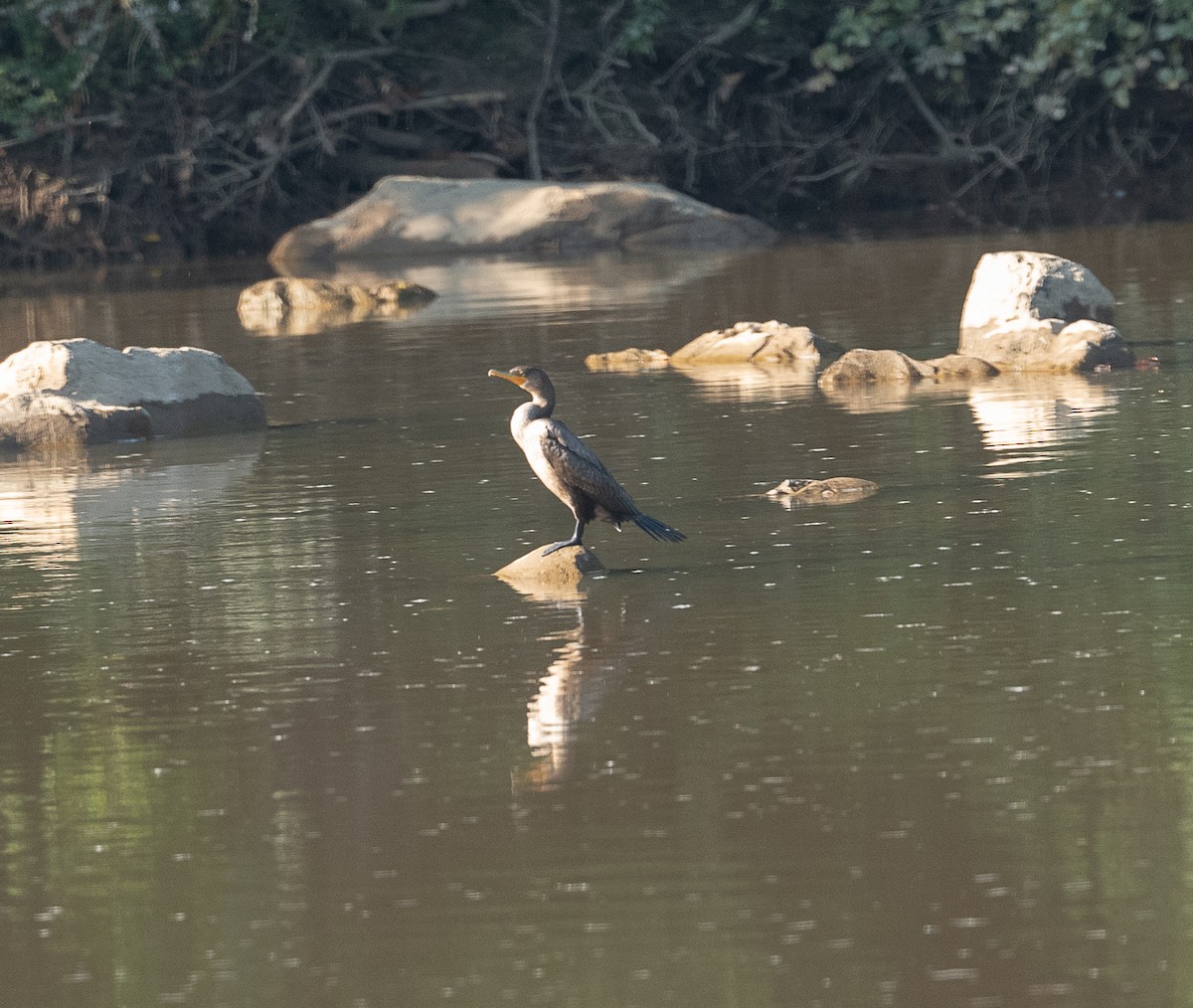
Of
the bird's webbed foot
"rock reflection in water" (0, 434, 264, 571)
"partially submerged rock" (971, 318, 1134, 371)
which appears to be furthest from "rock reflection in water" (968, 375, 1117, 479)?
"rock reflection in water" (0, 434, 264, 571)

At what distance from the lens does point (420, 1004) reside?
4.65m

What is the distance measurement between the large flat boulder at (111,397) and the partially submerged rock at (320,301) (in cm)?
681

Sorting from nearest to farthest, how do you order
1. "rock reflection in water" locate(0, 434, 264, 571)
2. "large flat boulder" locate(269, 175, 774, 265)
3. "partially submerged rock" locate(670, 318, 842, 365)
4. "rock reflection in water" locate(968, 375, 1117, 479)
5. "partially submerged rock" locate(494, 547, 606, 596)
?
"partially submerged rock" locate(494, 547, 606, 596) < "rock reflection in water" locate(0, 434, 264, 571) < "rock reflection in water" locate(968, 375, 1117, 479) < "partially submerged rock" locate(670, 318, 842, 365) < "large flat boulder" locate(269, 175, 774, 265)

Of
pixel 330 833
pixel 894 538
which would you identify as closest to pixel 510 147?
pixel 894 538

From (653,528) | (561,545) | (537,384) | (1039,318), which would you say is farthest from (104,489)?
(1039,318)

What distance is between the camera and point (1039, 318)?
15.1 m

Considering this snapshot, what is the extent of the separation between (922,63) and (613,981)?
89.5 feet

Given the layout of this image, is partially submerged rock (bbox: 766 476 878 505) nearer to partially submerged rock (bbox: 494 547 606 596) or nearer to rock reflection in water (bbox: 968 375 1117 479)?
rock reflection in water (bbox: 968 375 1117 479)

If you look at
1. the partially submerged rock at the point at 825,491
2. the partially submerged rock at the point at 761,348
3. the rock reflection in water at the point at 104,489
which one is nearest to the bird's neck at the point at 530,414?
the partially submerged rock at the point at 825,491

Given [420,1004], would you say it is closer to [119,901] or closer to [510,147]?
[119,901]

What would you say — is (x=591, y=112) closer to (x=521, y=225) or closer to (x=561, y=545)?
(x=521, y=225)

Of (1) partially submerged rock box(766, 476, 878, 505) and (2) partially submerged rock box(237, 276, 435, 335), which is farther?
(2) partially submerged rock box(237, 276, 435, 335)

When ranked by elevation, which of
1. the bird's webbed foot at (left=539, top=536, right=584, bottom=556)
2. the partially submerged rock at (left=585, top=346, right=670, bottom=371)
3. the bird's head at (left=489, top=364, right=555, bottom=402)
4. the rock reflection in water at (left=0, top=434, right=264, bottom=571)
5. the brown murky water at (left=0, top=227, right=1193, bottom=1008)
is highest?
the bird's head at (left=489, top=364, right=555, bottom=402)

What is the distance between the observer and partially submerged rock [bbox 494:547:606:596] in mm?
8461
